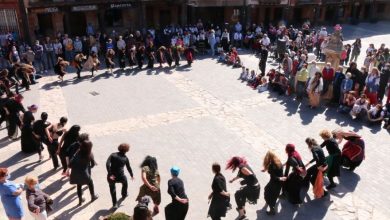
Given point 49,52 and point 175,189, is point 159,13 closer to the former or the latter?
point 49,52

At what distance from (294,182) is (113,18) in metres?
22.1

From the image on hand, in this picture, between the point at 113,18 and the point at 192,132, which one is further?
the point at 113,18

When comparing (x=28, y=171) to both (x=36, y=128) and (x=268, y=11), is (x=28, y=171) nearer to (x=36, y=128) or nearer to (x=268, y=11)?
(x=36, y=128)

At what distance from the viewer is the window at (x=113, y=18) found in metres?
27.3

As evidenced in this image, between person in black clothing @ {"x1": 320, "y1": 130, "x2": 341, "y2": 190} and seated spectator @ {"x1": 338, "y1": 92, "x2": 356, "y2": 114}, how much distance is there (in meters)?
5.13

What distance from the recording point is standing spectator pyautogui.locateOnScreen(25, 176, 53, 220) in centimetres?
700

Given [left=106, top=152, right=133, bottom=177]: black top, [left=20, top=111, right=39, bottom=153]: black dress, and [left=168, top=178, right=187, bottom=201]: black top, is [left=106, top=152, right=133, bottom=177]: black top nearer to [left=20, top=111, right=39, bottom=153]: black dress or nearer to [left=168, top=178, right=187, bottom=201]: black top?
[left=168, top=178, right=187, bottom=201]: black top

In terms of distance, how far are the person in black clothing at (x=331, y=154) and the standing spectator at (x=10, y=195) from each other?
640 cm

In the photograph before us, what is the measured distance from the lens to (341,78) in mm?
14391

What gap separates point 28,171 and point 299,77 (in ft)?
32.0

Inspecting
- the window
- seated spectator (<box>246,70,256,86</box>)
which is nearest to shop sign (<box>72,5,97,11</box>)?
the window

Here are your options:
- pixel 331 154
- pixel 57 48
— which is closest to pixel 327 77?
pixel 331 154

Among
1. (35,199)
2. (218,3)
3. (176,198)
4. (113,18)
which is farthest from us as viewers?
(113,18)

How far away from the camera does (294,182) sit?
843 centimetres
